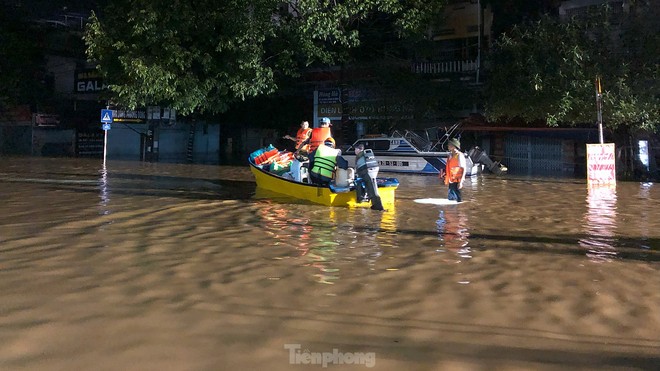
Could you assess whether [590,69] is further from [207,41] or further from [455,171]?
[207,41]

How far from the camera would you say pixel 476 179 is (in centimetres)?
2064

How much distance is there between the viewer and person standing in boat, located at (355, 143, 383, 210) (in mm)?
11242

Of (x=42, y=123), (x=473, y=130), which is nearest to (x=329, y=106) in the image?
(x=473, y=130)

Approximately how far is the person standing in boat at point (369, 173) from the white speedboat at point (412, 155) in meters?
10.3

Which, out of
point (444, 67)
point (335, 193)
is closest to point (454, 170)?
point (335, 193)

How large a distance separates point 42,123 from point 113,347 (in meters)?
34.7

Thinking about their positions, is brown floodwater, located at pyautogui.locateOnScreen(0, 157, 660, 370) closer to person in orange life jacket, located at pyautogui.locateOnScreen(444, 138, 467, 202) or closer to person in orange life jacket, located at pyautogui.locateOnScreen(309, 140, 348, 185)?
person in orange life jacket, located at pyautogui.locateOnScreen(309, 140, 348, 185)

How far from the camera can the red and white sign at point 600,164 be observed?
1642 centimetres

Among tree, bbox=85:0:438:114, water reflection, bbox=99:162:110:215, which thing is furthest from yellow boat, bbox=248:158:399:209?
tree, bbox=85:0:438:114

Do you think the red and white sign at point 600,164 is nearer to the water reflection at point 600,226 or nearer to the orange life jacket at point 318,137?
the water reflection at point 600,226

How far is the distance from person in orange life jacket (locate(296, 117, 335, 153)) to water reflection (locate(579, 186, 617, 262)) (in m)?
5.77

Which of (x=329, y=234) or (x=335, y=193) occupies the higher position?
(x=335, y=193)

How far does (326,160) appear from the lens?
12.3 m

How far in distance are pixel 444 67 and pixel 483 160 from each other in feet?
19.5
